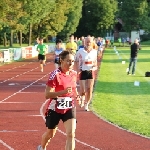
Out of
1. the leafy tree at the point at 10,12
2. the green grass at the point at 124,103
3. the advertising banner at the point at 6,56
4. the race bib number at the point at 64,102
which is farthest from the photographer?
the advertising banner at the point at 6,56

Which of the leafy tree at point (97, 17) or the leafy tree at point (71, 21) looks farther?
the leafy tree at point (97, 17)

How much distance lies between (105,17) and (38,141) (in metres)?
93.9

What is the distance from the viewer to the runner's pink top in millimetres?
7625

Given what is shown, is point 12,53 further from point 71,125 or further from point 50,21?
point 71,125

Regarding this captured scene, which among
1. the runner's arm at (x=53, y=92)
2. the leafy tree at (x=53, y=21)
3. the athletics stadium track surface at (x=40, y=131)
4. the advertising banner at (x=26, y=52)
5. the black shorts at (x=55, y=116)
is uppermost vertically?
the leafy tree at (x=53, y=21)

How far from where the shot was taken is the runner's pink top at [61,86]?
7625 millimetres

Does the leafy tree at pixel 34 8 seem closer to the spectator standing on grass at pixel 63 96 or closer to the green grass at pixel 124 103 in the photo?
the green grass at pixel 124 103

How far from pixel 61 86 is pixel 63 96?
17 centimetres

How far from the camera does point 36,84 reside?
22172 millimetres

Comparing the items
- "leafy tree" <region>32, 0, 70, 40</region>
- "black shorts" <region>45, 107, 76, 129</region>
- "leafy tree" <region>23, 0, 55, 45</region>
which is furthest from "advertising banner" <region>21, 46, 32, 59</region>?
"black shorts" <region>45, 107, 76, 129</region>

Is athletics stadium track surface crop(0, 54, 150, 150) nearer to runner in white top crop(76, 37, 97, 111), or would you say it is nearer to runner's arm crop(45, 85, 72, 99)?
runner in white top crop(76, 37, 97, 111)

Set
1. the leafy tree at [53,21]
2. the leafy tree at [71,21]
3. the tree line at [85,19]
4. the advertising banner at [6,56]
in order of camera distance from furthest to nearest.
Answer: the leafy tree at [71,21] → the tree line at [85,19] → the leafy tree at [53,21] → the advertising banner at [6,56]

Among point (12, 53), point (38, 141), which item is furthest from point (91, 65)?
point (12, 53)

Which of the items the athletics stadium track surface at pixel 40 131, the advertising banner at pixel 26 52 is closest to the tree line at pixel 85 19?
the advertising banner at pixel 26 52
